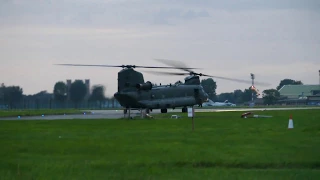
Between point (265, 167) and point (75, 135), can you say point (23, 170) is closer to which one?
point (265, 167)

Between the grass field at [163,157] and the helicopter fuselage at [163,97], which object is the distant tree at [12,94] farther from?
the grass field at [163,157]

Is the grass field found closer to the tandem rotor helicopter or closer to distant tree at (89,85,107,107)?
the tandem rotor helicopter

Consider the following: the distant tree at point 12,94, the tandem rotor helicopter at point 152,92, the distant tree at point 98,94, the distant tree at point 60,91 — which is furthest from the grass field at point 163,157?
the distant tree at point 12,94

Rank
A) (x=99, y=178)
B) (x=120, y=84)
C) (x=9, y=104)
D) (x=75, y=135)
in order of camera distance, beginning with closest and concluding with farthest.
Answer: (x=99, y=178) < (x=75, y=135) < (x=120, y=84) < (x=9, y=104)

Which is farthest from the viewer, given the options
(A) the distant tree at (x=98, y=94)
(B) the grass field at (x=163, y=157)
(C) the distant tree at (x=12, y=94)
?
(C) the distant tree at (x=12, y=94)

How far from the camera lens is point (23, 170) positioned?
20.7 meters

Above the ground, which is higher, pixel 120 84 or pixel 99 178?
pixel 120 84

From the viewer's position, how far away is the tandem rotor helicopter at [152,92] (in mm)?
70125

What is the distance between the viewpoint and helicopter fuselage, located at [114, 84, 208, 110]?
70.9m

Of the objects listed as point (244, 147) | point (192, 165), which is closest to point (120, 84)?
point (244, 147)

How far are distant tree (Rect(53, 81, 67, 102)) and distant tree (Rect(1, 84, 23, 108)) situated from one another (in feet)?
23.9

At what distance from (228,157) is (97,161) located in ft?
13.5

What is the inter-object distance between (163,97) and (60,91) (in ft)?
149

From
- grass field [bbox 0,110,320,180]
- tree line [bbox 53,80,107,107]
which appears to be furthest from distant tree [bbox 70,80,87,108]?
grass field [bbox 0,110,320,180]
